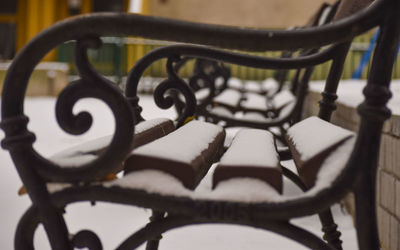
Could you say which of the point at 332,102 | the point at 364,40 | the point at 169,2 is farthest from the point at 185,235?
the point at 169,2

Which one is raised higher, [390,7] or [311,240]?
[390,7]

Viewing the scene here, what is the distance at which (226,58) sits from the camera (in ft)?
2.92

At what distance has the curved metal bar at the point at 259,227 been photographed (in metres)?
0.53

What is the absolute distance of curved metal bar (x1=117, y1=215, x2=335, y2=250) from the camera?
529mm

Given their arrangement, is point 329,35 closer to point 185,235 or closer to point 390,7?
point 390,7

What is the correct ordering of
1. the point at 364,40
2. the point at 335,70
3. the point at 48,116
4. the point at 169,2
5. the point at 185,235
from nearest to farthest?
the point at 335,70
the point at 185,235
the point at 48,116
the point at 364,40
the point at 169,2

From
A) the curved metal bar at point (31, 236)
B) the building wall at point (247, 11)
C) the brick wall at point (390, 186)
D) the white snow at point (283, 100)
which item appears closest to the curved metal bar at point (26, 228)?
the curved metal bar at point (31, 236)

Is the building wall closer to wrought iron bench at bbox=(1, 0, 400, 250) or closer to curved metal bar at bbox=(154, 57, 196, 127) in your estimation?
curved metal bar at bbox=(154, 57, 196, 127)

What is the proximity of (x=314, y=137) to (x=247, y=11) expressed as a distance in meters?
8.48

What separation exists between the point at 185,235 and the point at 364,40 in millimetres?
7052

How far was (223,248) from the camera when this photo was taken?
3.93ft

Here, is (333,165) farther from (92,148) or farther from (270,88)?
(270,88)

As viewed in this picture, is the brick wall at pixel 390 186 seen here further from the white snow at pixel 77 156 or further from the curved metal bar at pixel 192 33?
the white snow at pixel 77 156

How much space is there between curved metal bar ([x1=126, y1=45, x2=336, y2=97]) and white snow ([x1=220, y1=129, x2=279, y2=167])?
176 millimetres
